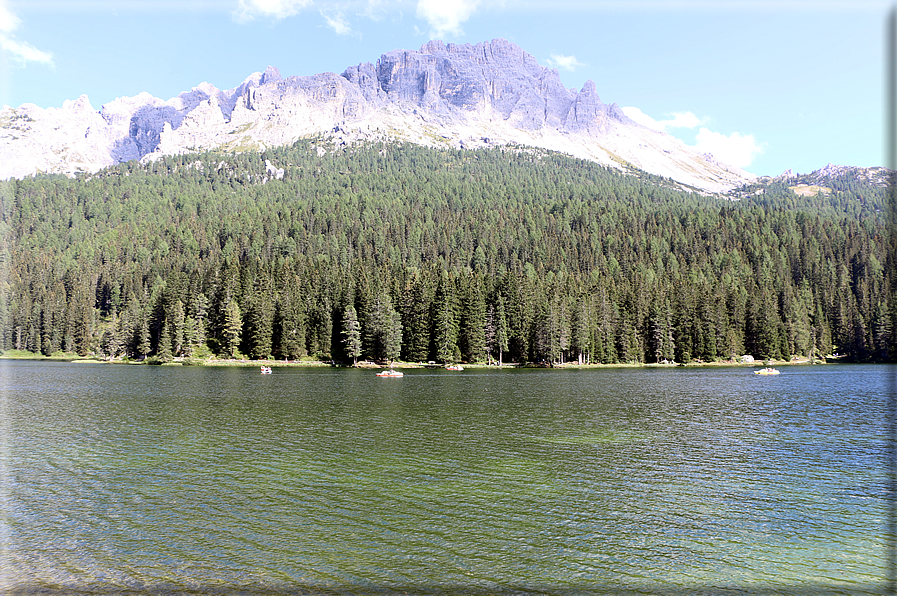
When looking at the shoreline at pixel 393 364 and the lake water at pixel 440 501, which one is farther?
the shoreline at pixel 393 364

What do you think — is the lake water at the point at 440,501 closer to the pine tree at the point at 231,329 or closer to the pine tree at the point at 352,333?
the pine tree at the point at 352,333

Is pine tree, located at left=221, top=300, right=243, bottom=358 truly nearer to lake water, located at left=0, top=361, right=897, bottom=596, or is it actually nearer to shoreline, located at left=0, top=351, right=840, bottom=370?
shoreline, located at left=0, top=351, right=840, bottom=370

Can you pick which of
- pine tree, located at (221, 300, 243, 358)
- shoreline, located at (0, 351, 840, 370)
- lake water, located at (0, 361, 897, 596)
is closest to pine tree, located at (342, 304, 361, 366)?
shoreline, located at (0, 351, 840, 370)

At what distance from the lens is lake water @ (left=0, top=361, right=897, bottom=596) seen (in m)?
25.1

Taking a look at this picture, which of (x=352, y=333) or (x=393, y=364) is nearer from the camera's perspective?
(x=393, y=364)

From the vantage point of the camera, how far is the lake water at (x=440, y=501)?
25109mm

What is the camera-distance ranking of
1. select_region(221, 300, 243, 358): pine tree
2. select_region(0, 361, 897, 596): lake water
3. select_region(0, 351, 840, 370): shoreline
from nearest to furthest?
select_region(0, 361, 897, 596): lake water, select_region(0, 351, 840, 370): shoreline, select_region(221, 300, 243, 358): pine tree

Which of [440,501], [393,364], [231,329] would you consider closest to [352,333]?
[393,364]

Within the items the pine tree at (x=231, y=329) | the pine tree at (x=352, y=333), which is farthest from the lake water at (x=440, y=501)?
the pine tree at (x=231, y=329)

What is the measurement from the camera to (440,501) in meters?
34.7

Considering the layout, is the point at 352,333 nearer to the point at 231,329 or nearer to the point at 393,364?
the point at 393,364

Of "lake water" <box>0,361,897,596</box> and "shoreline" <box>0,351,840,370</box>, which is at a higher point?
"lake water" <box>0,361,897,596</box>

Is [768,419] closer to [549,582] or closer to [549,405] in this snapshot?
[549,405]

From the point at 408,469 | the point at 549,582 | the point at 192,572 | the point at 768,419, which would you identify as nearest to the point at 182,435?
the point at 408,469
